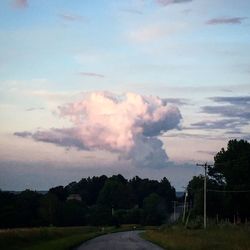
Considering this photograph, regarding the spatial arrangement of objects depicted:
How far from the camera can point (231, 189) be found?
107375mm

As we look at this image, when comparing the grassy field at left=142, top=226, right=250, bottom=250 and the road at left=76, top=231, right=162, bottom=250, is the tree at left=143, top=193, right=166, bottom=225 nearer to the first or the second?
the road at left=76, top=231, right=162, bottom=250

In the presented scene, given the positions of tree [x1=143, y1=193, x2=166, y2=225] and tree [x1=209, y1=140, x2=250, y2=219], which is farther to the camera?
tree [x1=143, y1=193, x2=166, y2=225]

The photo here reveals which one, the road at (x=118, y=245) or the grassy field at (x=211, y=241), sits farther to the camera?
the road at (x=118, y=245)

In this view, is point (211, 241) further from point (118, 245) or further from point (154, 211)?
point (154, 211)

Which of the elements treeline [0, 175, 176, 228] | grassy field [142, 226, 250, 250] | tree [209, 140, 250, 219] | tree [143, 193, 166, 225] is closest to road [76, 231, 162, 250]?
grassy field [142, 226, 250, 250]

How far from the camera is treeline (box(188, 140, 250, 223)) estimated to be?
105750 mm

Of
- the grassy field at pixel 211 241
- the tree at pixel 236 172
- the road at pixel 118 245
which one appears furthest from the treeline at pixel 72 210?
the grassy field at pixel 211 241

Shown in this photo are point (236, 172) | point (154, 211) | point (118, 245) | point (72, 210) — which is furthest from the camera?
point (154, 211)

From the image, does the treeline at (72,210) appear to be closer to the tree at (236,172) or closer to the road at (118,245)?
the tree at (236,172)

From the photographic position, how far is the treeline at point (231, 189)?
106 metres

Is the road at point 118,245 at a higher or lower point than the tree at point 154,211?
lower

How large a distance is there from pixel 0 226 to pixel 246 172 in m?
43.9

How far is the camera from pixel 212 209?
107875 millimetres

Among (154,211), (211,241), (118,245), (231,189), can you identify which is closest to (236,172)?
(231,189)
